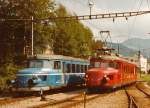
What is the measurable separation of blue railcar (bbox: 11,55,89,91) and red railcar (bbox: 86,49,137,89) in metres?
1.76

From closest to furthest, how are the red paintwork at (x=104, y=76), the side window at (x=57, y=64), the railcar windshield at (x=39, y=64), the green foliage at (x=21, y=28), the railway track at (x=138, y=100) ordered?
the railway track at (x=138, y=100), the railcar windshield at (x=39, y=64), the side window at (x=57, y=64), the red paintwork at (x=104, y=76), the green foliage at (x=21, y=28)

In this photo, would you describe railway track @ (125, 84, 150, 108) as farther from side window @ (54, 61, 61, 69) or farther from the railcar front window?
side window @ (54, 61, 61, 69)

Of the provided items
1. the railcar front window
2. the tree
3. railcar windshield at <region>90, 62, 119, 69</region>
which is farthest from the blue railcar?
the tree

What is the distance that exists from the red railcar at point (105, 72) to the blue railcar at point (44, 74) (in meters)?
1.76

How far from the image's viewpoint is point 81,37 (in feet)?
262

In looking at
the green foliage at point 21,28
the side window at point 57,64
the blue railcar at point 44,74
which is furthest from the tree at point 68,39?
the side window at point 57,64

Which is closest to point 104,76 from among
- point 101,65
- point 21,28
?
point 101,65

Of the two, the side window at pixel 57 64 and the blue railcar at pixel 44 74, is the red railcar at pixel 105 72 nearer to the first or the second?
the blue railcar at pixel 44 74

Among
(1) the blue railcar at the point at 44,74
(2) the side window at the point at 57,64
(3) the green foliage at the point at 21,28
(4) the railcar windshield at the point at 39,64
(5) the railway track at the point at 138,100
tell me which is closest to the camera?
(5) the railway track at the point at 138,100

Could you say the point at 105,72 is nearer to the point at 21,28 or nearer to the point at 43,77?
the point at 43,77

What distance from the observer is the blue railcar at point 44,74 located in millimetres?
28266

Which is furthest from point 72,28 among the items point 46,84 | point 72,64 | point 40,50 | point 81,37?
point 46,84

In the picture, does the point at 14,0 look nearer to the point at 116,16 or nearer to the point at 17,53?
the point at 17,53

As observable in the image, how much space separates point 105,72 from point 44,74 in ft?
14.7
